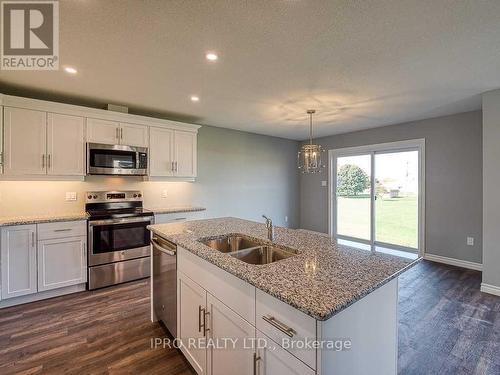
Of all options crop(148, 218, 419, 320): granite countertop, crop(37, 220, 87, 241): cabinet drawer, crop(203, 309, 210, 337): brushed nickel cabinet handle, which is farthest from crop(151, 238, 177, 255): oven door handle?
crop(37, 220, 87, 241): cabinet drawer

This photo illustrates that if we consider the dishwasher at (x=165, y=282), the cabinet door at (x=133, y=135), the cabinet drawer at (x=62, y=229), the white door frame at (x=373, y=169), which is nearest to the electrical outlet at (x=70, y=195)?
the cabinet drawer at (x=62, y=229)

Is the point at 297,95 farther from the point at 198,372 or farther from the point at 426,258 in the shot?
the point at 426,258

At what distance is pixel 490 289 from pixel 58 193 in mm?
5822

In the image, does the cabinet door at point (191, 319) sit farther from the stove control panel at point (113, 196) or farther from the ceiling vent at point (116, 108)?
the ceiling vent at point (116, 108)

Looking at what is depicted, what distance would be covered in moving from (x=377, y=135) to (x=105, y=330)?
542 centimetres

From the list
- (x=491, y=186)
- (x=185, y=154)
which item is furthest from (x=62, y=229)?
(x=491, y=186)

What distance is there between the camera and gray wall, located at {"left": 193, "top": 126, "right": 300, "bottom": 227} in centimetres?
481

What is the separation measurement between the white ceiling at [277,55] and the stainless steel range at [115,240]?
59.2 inches

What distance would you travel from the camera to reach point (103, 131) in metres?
3.39

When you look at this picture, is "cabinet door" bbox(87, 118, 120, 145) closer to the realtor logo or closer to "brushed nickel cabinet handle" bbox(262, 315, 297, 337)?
the realtor logo

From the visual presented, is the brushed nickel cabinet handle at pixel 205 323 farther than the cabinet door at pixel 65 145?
No

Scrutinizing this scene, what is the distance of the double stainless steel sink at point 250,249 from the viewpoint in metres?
1.80

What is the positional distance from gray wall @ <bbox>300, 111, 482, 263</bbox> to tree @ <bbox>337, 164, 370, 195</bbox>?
39.3 inches

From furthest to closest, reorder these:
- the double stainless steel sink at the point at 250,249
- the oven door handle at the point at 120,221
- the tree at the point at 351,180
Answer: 1. the tree at the point at 351,180
2. the oven door handle at the point at 120,221
3. the double stainless steel sink at the point at 250,249
